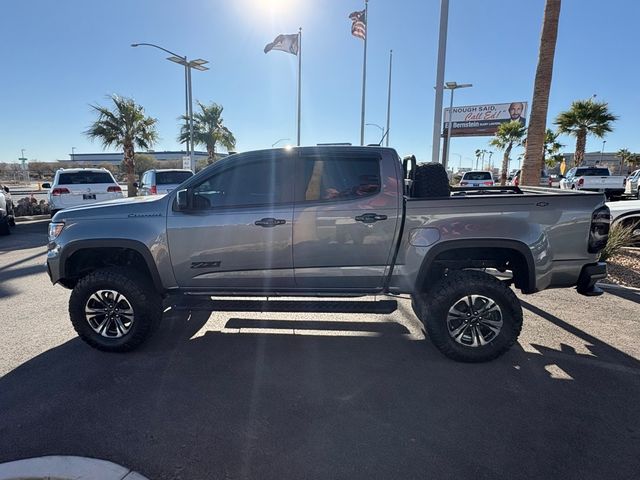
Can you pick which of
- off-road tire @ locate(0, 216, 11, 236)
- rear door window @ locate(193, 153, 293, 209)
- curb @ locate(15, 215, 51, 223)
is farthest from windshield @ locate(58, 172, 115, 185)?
rear door window @ locate(193, 153, 293, 209)

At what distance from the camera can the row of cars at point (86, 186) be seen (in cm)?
1198

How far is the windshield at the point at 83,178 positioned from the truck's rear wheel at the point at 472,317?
1226 centimetres

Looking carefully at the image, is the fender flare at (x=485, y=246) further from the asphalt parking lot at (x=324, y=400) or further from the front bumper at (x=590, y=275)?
the asphalt parking lot at (x=324, y=400)

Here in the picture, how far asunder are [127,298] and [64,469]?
5.71ft

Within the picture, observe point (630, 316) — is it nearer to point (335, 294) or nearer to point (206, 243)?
point (335, 294)

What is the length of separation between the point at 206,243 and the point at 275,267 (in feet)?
2.31

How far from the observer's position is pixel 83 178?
12492 millimetres

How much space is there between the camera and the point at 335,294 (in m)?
3.85

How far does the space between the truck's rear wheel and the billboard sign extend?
49.6m

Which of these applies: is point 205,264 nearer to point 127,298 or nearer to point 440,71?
point 127,298

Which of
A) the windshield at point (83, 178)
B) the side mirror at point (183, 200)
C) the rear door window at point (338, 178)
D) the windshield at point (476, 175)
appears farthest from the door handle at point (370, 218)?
the windshield at point (476, 175)

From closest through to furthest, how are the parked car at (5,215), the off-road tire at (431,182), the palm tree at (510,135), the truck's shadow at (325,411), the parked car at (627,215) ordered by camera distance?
1. the truck's shadow at (325,411)
2. the off-road tire at (431,182)
3. the parked car at (627,215)
4. the parked car at (5,215)
5. the palm tree at (510,135)

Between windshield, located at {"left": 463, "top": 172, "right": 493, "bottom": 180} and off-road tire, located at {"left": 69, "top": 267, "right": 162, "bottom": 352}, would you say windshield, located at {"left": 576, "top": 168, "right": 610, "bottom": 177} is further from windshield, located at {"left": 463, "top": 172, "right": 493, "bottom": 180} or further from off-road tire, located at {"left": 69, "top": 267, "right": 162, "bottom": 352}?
off-road tire, located at {"left": 69, "top": 267, "right": 162, "bottom": 352}

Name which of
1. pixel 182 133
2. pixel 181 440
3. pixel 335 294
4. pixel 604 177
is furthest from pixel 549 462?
pixel 182 133
